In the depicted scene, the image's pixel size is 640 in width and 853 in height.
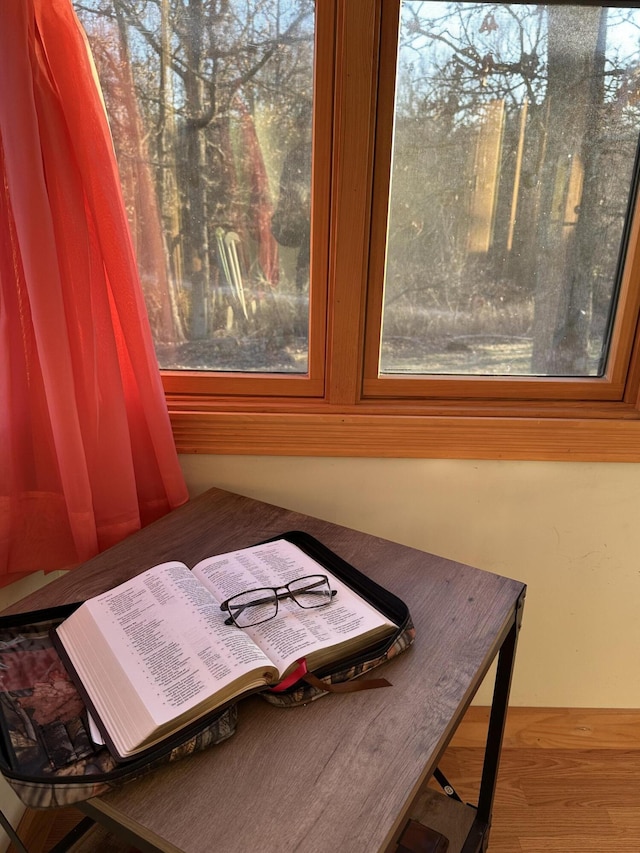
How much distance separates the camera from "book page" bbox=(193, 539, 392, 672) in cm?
72

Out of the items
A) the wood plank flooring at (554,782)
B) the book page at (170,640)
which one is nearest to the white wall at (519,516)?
the wood plank flooring at (554,782)

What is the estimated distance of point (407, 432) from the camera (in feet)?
3.88

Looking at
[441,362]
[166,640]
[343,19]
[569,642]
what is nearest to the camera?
[166,640]

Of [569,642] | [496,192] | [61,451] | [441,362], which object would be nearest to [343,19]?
[496,192]

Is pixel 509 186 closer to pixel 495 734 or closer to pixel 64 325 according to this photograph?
pixel 64 325

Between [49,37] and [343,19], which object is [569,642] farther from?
[49,37]

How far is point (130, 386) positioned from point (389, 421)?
19.0 inches

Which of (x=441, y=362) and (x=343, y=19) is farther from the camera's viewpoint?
(x=441, y=362)

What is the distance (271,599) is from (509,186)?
85cm

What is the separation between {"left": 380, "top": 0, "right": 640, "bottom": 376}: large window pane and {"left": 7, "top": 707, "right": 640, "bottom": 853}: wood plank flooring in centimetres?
84

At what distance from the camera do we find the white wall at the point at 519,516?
48.1 inches

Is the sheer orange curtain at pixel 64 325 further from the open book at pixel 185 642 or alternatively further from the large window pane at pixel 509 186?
the large window pane at pixel 509 186

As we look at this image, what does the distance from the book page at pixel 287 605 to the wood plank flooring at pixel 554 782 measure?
2.44 ft

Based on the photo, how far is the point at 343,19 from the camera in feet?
3.18
